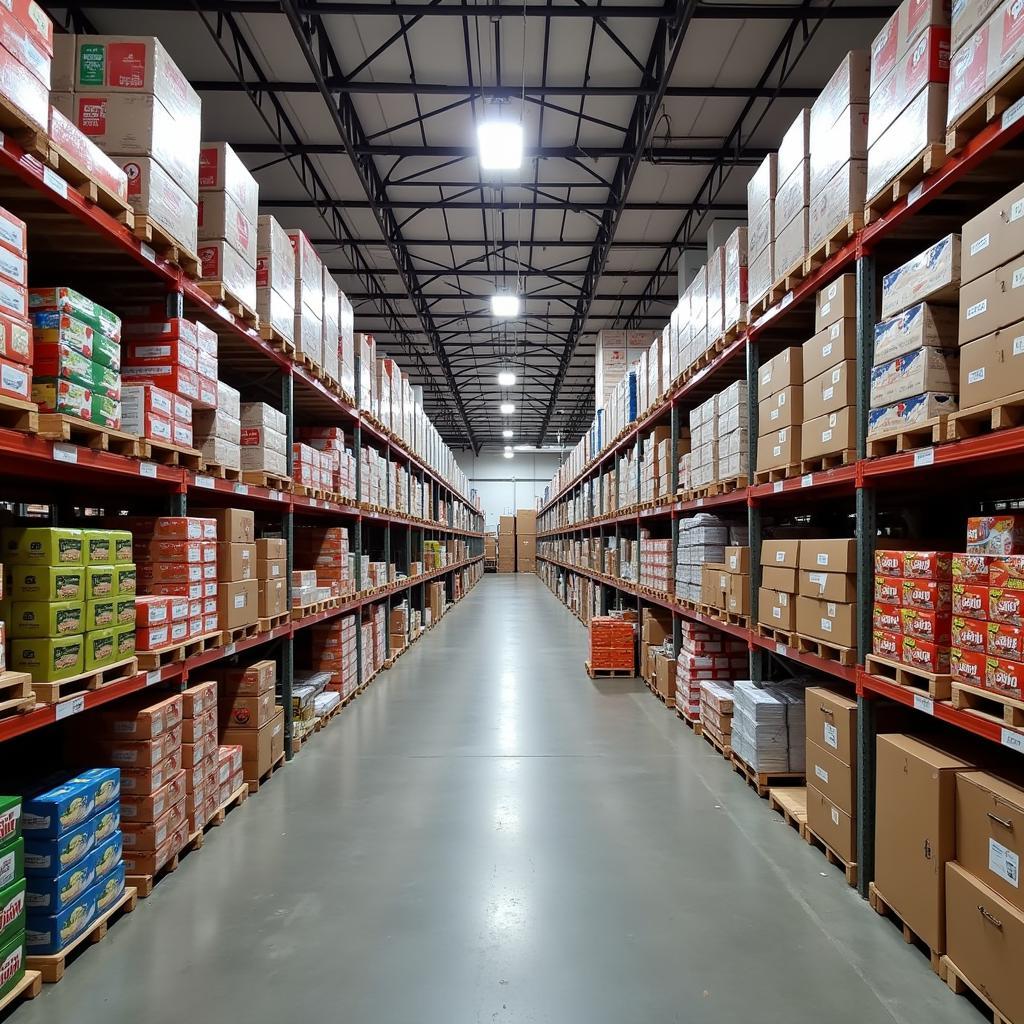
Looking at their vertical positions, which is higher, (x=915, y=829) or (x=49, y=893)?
(x=915, y=829)

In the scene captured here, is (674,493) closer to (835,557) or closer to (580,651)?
(835,557)

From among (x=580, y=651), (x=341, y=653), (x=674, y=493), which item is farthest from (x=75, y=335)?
(x=580, y=651)

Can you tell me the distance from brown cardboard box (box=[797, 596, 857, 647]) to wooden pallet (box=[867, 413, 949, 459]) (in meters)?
0.80

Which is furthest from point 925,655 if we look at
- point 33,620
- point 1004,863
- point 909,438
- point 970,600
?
point 33,620

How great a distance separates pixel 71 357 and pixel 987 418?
3686mm

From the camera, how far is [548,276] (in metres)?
13.7

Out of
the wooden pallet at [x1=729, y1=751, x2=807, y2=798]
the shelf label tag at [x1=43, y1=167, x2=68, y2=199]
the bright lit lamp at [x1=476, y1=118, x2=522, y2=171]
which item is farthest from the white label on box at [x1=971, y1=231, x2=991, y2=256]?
the bright lit lamp at [x1=476, y1=118, x2=522, y2=171]

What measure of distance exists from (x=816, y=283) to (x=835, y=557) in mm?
1616

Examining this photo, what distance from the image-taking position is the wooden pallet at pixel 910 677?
268 centimetres

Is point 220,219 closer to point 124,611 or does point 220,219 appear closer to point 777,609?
point 124,611

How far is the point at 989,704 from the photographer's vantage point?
259 cm

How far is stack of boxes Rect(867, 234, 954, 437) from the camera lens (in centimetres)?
279

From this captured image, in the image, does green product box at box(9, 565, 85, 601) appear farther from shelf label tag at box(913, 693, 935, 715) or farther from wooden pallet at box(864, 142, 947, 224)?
wooden pallet at box(864, 142, 947, 224)

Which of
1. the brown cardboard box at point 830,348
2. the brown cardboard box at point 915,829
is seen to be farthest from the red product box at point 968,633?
the brown cardboard box at point 830,348
